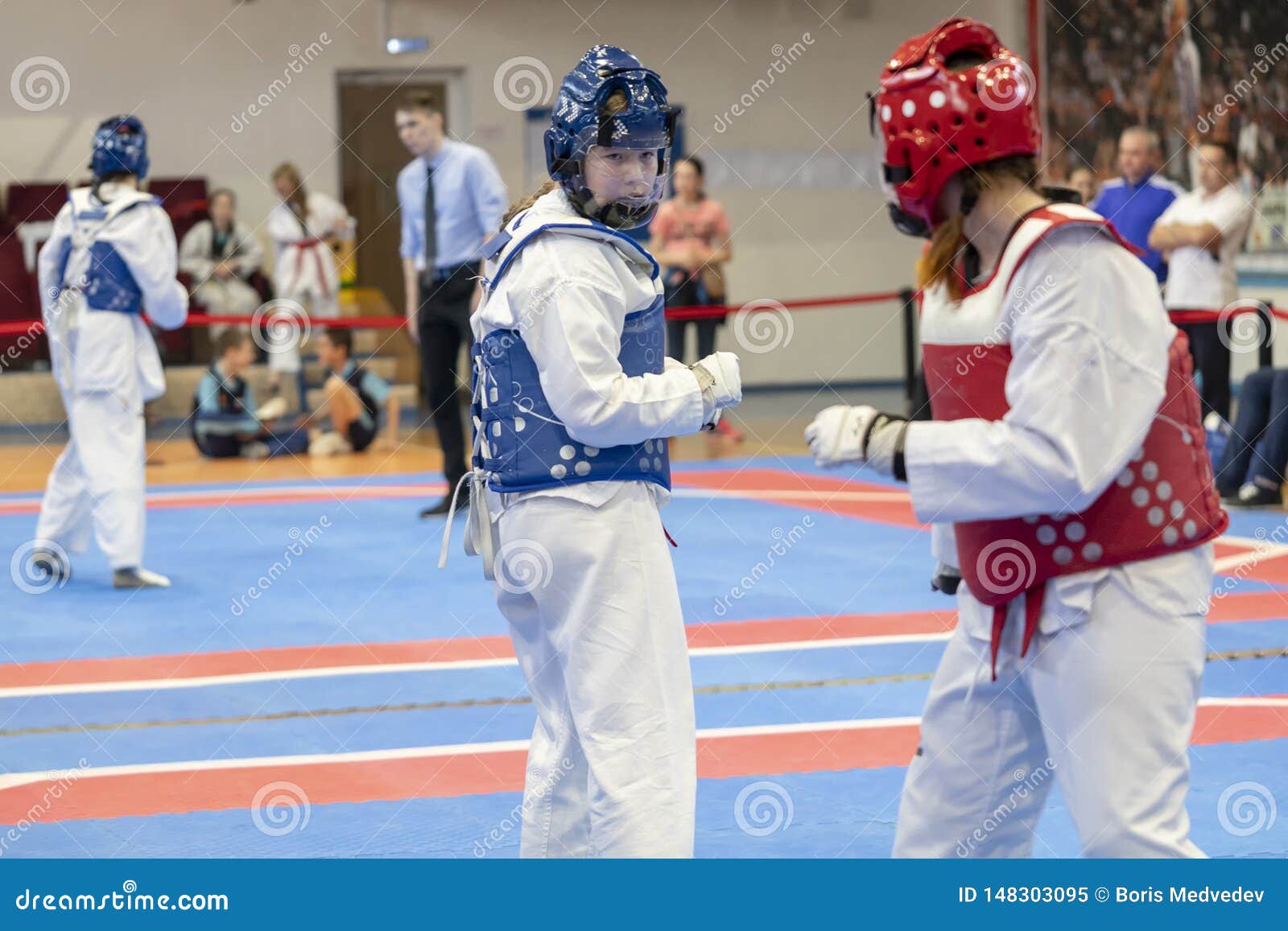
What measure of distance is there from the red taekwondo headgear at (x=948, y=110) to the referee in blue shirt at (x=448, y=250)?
273 inches

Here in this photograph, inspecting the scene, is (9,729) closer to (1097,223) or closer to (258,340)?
(1097,223)

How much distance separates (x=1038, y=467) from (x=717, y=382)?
0.94 metres

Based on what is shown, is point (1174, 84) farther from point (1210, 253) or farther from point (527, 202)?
point (527, 202)

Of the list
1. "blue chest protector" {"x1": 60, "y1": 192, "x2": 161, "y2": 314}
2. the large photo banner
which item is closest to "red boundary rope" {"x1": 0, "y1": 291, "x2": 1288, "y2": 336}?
"blue chest protector" {"x1": 60, "y1": 192, "x2": 161, "y2": 314}

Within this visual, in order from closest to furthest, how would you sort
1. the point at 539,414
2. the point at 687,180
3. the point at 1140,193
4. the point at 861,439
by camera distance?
the point at 861,439, the point at 539,414, the point at 1140,193, the point at 687,180

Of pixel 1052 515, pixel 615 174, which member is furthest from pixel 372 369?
pixel 1052 515

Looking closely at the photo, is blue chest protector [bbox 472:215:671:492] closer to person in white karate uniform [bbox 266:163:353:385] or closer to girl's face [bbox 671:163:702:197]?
girl's face [bbox 671:163:702:197]

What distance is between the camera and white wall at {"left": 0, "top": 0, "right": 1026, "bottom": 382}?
1775cm

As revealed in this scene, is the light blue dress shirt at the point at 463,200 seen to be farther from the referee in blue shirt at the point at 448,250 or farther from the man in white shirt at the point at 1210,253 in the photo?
the man in white shirt at the point at 1210,253

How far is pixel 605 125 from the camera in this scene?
10.4ft

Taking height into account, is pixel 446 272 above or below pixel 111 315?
above

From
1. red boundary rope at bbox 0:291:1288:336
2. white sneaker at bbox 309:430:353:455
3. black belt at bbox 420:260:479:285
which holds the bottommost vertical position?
white sneaker at bbox 309:430:353:455

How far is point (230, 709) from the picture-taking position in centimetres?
570

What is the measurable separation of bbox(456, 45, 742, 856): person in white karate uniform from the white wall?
15.6m
